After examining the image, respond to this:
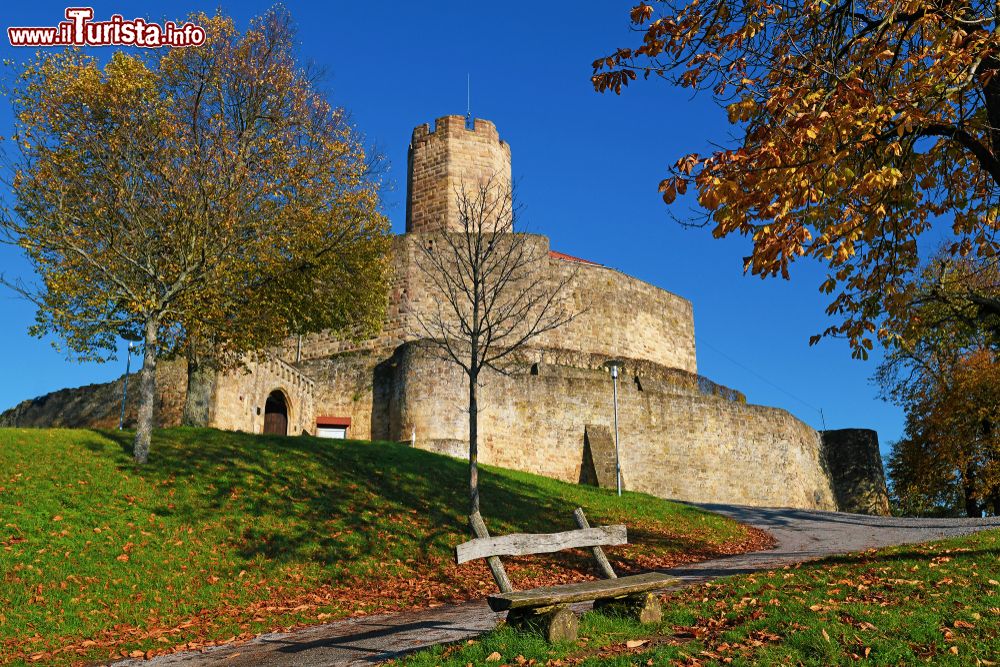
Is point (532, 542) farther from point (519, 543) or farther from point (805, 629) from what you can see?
point (805, 629)

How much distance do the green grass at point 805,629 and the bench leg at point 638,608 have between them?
0.44 ft

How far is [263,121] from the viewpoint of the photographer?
20828 mm

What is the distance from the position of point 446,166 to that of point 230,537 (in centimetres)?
2584

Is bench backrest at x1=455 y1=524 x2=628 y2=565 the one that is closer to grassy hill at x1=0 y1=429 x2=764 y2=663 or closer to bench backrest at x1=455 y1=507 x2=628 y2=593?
bench backrest at x1=455 y1=507 x2=628 y2=593

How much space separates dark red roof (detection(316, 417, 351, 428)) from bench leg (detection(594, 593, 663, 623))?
22035 millimetres

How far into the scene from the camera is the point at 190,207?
1617 cm

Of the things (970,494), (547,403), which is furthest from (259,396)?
(970,494)

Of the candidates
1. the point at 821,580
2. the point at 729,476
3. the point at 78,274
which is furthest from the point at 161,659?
the point at 729,476

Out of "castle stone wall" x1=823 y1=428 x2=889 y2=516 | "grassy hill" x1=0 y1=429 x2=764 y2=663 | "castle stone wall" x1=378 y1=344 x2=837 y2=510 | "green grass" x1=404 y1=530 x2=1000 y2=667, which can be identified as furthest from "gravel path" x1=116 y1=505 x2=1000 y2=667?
"castle stone wall" x1=823 y1=428 x2=889 y2=516

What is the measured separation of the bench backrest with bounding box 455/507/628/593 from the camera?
22.6 feet

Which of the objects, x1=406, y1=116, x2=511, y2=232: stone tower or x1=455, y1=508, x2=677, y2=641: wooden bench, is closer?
x1=455, y1=508, x2=677, y2=641: wooden bench

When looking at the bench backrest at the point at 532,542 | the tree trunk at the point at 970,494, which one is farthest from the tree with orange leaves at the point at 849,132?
the tree trunk at the point at 970,494

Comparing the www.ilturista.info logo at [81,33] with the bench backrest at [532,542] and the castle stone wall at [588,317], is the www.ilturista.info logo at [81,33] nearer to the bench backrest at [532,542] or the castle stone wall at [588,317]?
the castle stone wall at [588,317]

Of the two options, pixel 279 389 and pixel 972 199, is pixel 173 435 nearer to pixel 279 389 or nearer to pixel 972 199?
pixel 279 389
